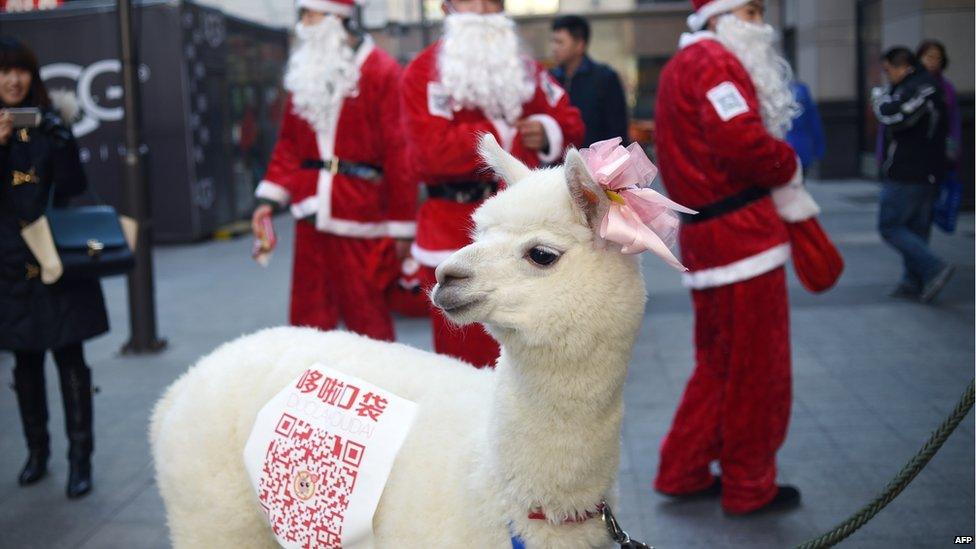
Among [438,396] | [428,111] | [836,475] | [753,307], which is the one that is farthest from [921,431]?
[438,396]

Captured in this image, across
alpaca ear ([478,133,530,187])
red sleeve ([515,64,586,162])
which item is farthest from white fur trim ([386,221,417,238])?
alpaca ear ([478,133,530,187])

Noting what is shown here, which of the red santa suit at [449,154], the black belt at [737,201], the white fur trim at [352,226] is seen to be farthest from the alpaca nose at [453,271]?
the white fur trim at [352,226]

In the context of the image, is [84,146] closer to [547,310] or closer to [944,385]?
[944,385]

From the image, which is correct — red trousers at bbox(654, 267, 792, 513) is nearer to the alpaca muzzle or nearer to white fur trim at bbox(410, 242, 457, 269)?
white fur trim at bbox(410, 242, 457, 269)

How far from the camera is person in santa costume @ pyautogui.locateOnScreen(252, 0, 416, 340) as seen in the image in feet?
15.7

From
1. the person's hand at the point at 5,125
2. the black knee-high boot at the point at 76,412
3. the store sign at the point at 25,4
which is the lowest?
the black knee-high boot at the point at 76,412

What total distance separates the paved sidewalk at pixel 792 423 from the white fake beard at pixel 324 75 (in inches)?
75.4

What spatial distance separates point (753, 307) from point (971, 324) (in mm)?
4166

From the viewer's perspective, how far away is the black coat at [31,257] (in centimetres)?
453

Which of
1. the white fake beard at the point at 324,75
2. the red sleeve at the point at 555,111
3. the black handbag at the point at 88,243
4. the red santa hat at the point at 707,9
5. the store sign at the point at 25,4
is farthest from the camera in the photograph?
the store sign at the point at 25,4

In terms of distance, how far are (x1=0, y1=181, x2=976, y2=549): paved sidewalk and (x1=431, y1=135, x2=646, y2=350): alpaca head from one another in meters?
2.09

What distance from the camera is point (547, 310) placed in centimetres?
210

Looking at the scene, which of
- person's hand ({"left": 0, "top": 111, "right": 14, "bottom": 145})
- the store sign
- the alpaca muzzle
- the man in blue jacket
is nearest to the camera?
the alpaca muzzle

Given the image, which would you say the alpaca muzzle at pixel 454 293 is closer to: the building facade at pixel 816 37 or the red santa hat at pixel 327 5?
the building facade at pixel 816 37
